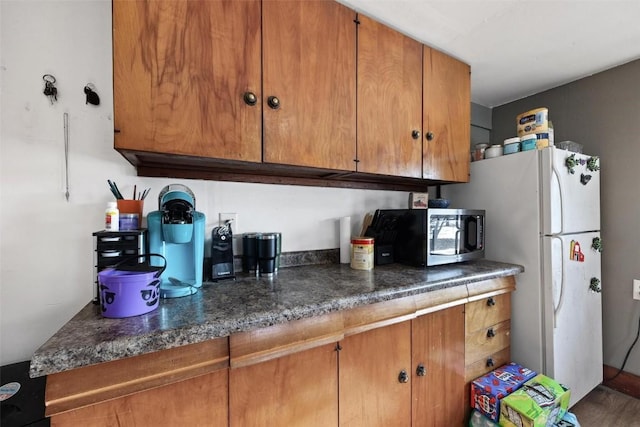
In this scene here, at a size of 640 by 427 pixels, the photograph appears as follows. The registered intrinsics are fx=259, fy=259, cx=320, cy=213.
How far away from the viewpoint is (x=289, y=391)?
0.86m

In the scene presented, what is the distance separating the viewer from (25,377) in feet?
2.76

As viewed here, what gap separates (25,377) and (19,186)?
662 mm

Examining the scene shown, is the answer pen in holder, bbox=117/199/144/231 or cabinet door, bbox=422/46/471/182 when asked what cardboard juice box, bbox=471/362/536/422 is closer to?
cabinet door, bbox=422/46/471/182

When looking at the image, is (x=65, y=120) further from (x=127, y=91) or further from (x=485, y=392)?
(x=485, y=392)

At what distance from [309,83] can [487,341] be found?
161 centimetres

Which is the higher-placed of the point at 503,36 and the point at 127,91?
the point at 503,36

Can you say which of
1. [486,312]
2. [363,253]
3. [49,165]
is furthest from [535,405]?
[49,165]

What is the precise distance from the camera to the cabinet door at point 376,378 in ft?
3.18

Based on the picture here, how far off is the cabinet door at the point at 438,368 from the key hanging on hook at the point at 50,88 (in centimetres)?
171

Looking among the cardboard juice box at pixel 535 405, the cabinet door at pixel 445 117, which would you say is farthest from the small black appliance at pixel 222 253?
the cardboard juice box at pixel 535 405

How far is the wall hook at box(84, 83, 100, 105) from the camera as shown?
104 cm

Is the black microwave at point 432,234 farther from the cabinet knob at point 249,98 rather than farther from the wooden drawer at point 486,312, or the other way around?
the cabinet knob at point 249,98

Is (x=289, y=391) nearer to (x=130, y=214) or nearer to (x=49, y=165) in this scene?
(x=130, y=214)

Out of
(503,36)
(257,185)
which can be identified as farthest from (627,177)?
(257,185)
